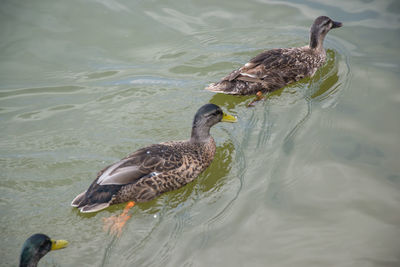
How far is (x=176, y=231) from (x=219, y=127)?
2.23m

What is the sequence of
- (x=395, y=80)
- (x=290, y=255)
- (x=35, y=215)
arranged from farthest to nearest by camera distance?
(x=395, y=80) < (x=35, y=215) < (x=290, y=255)

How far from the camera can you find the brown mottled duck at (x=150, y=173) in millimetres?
5098

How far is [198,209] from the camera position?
5.09 meters

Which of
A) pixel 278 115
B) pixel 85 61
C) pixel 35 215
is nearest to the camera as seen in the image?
pixel 35 215

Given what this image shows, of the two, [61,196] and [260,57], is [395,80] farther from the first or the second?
[61,196]

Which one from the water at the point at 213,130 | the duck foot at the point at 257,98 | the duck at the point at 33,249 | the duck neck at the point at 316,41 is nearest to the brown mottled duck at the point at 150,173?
the water at the point at 213,130

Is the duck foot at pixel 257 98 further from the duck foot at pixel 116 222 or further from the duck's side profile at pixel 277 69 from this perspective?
the duck foot at pixel 116 222

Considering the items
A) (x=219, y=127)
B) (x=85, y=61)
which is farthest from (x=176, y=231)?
(x=85, y=61)

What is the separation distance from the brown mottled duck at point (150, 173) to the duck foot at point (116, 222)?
0.03 meters

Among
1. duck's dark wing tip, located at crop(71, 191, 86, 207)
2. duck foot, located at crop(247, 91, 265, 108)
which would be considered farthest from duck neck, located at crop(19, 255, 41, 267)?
duck foot, located at crop(247, 91, 265, 108)

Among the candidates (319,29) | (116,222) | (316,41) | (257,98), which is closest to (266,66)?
(257,98)

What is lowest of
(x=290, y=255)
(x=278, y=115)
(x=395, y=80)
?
(x=290, y=255)

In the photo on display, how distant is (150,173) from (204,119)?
3.65 ft

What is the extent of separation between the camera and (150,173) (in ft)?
17.4
